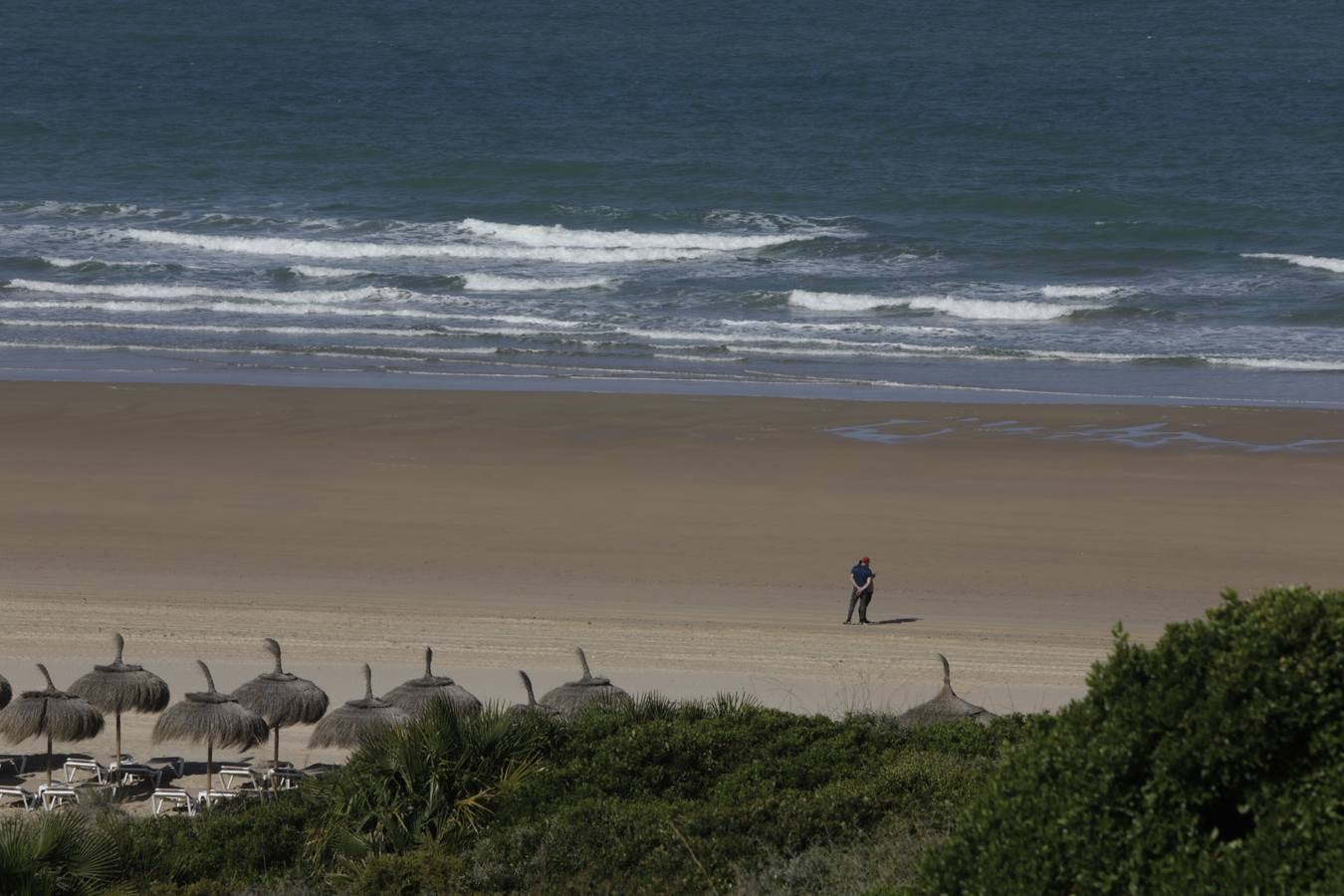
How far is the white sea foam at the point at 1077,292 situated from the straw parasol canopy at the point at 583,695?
29511mm

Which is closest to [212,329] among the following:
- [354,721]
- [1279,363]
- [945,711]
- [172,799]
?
[1279,363]

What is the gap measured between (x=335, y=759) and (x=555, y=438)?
1165cm

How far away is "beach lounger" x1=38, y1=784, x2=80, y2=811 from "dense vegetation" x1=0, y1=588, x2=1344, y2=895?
6.45 ft

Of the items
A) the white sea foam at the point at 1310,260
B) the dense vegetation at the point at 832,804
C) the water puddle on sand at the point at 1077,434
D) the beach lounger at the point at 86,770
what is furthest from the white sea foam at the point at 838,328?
the dense vegetation at the point at 832,804

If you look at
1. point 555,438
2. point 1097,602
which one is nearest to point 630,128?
point 555,438

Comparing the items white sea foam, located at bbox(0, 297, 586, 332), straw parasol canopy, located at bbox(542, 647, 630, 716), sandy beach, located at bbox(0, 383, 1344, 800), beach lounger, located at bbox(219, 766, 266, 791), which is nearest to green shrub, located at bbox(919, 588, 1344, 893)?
straw parasol canopy, located at bbox(542, 647, 630, 716)

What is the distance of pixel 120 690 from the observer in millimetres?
12406

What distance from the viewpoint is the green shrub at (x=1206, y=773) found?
5027 millimetres

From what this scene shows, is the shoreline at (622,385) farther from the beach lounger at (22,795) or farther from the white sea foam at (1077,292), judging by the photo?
→ the beach lounger at (22,795)

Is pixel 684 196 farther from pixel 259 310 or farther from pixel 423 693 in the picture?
pixel 423 693

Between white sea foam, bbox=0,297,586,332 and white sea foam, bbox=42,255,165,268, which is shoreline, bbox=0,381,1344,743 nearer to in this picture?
white sea foam, bbox=0,297,586,332

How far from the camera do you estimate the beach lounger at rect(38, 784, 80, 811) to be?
1160 centimetres

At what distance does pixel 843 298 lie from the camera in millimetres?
39562

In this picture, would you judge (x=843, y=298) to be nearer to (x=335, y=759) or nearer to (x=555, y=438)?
(x=555, y=438)
